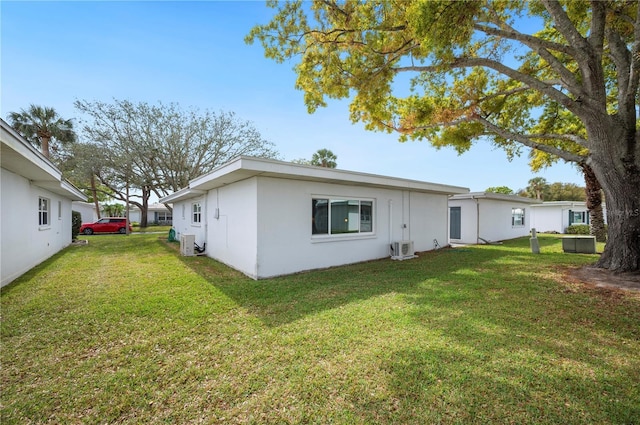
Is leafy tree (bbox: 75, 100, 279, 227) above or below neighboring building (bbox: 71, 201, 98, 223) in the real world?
above

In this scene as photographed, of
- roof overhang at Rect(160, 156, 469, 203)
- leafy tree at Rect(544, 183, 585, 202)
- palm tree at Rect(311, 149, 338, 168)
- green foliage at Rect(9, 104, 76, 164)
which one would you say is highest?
green foliage at Rect(9, 104, 76, 164)

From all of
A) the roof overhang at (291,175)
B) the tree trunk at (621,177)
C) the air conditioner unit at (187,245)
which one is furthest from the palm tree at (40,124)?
the tree trunk at (621,177)

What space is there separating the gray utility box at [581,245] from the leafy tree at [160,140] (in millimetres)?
18506

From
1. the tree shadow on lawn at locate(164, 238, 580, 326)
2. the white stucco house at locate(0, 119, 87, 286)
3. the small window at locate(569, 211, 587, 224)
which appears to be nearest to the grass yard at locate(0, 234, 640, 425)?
the tree shadow on lawn at locate(164, 238, 580, 326)

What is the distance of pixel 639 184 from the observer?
6.20m

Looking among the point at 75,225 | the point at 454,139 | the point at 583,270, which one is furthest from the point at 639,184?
the point at 75,225

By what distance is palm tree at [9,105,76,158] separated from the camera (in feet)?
65.0

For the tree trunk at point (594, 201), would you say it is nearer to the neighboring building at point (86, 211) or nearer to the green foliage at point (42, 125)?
the green foliage at point (42, 125)

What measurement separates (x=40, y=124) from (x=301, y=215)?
81.2ft

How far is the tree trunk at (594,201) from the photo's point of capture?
40.5 feet

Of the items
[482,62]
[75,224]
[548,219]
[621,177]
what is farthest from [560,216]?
[75,224]

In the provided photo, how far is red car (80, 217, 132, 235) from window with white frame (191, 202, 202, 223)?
13.4m

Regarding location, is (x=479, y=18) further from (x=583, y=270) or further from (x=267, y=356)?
(x=267, y=356)

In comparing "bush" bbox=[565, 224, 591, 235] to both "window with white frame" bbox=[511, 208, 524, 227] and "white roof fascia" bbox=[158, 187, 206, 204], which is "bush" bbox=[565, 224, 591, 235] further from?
"white roof fascia" bbox=[158, 187, 206, 204]
